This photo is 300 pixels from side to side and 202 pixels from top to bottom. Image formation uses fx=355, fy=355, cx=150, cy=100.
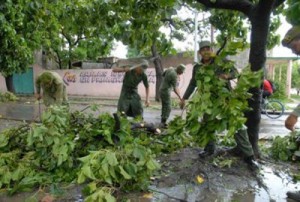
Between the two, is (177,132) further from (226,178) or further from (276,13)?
(276,13)

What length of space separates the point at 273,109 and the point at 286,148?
8.36 m

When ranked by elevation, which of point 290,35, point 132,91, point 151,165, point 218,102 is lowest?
point 151,165

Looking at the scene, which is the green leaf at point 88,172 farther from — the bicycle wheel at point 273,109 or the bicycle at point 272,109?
the bicycle wheel at point 273,109

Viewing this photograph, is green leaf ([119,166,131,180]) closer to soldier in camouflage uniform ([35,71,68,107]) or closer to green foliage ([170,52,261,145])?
green foliage ([170,52,261,145])

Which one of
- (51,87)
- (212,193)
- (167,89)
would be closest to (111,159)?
(212,193)

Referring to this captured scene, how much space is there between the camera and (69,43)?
27234 millimetres

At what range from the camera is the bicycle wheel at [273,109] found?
13.5 meters

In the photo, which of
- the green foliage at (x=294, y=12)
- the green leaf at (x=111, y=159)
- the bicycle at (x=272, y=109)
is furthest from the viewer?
the bicycle at (x=272, y=109)

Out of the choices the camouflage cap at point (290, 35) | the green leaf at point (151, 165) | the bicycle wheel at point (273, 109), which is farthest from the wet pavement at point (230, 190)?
the bicycle wheel at point (273, 109)

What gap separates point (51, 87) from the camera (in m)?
6.91

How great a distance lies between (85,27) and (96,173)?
4254 mm

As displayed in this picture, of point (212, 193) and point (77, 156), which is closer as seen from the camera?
point (212, 193)

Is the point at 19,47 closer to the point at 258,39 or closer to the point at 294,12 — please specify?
the point at 258,39

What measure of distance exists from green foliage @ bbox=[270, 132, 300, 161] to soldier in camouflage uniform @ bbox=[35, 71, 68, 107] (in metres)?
3.97
